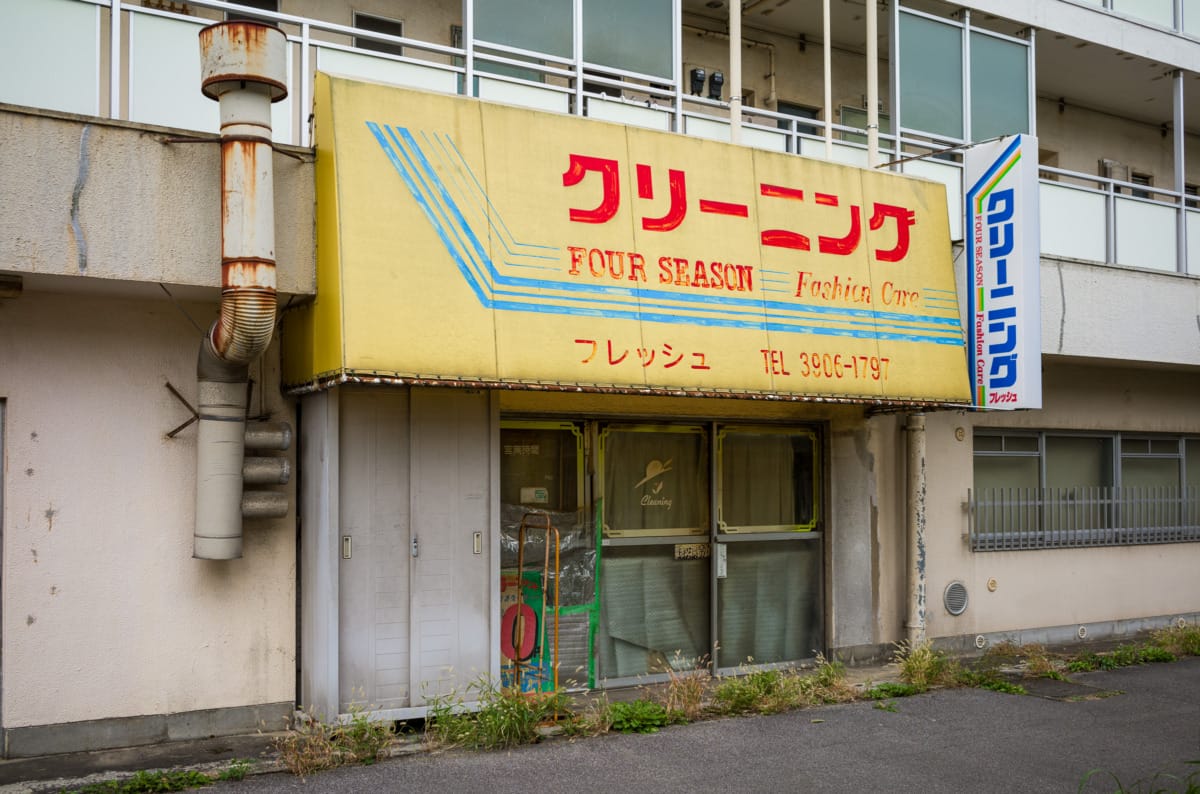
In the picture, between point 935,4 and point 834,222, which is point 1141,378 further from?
point 834,222

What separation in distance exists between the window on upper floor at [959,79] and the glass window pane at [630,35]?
9.82ft

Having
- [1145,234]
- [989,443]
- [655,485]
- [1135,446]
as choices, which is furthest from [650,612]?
[1135,446]

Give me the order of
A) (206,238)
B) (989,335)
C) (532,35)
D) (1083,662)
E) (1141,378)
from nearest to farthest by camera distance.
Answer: (206,238) → (532,35) → (989,335) → (1083,662) → (1141,378)

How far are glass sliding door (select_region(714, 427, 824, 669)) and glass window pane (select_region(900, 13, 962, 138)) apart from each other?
3.75m

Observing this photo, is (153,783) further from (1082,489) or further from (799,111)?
(1082,489)

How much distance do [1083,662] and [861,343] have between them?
15.1 ft

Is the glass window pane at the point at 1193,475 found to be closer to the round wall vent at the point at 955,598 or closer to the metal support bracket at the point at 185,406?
the round wall vent at the point at 955,598

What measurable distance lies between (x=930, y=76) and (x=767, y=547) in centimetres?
553

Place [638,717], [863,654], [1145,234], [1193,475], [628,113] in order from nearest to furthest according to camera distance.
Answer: [638,717] → [628,113] → [863,654] → [1145,234] → [1193,475]

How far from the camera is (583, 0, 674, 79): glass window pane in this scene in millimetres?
9688

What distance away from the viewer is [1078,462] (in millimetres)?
13852

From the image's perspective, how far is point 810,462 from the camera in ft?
36.9

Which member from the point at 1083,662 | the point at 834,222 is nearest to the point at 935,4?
the point at 834,222

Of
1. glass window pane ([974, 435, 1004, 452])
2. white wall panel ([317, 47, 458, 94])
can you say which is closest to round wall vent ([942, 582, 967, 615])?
glass window pane ([974, 435, 1004, 452])
